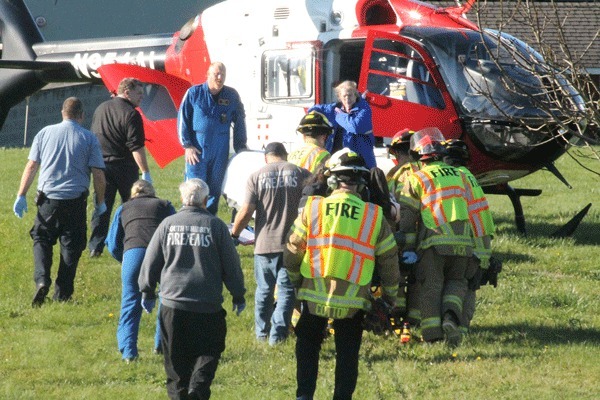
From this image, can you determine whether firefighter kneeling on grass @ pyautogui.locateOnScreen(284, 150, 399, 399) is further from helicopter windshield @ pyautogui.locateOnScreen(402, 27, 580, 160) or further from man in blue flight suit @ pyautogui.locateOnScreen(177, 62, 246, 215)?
helicopter windshield @ pyautogui.locateOnScreen(402, 27, 580, 160)

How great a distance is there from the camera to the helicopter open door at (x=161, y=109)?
15000 millimetres

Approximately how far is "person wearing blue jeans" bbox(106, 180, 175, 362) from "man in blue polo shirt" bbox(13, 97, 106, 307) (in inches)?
81.4

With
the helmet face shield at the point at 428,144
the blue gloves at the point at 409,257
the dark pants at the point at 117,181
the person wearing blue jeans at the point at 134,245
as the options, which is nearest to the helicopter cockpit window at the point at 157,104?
the dark pants at the point at 117,181

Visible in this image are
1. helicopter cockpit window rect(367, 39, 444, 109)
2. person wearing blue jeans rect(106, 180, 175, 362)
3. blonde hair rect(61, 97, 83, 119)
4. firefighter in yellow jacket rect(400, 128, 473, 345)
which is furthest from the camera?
helicopter cockpit window rect(367, 39, 444, 109)

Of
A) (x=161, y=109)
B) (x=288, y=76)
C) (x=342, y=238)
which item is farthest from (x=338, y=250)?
(x=161, y=109)

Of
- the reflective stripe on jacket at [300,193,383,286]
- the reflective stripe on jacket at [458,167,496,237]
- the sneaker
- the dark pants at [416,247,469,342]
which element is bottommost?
the sneaker

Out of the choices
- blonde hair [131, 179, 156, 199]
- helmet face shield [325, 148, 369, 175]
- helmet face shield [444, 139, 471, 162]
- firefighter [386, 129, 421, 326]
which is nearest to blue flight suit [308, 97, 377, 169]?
firefighter [386, 129, 421, 326]

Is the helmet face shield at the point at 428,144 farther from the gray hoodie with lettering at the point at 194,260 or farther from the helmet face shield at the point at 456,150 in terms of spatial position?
the gray hoodie with lettering at the point at 194,260

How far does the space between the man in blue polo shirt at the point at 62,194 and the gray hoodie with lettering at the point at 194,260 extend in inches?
140

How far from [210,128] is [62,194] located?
2.11 meters

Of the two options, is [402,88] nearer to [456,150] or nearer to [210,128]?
[210,128]

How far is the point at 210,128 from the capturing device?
1239cm

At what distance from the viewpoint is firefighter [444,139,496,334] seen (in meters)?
9.59

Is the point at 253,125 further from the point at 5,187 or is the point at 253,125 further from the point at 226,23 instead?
the point at 5,187
